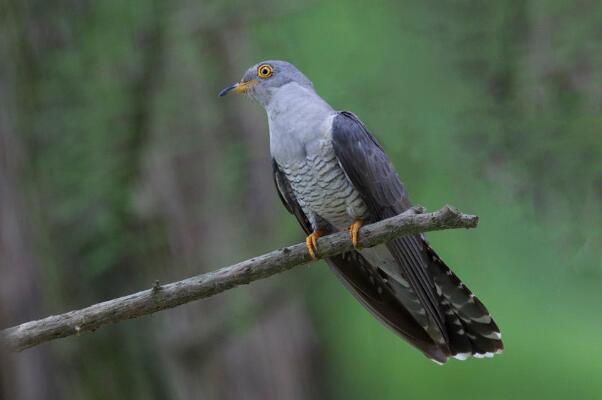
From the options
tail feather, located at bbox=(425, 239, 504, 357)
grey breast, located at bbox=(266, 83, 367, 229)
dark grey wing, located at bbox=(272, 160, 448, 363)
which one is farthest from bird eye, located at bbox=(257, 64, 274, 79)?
tail feather, located at bbox=(425, 239, 504, 357)

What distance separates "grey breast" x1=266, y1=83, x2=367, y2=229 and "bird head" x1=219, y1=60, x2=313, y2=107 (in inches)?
12.4

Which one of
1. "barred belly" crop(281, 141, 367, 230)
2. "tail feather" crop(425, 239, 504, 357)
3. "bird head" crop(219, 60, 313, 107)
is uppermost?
"bird head" crop(219, 60, 313, 107)

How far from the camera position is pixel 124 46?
19.3 ft

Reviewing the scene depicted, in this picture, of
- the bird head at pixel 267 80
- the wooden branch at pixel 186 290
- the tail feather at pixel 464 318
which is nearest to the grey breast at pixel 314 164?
the bird head at pixel 267 80

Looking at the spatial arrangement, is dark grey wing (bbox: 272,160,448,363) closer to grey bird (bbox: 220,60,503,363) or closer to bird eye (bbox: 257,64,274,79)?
grey bird (bbox: 220,60,503,363)

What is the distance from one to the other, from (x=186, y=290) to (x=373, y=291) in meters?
1.43

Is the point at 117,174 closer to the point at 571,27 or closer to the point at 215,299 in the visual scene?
the point at 215,299

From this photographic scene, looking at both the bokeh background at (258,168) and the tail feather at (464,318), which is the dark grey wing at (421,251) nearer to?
the tail feather at (464,318)

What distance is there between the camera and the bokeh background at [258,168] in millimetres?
5035

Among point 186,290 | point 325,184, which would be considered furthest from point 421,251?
point 186,290

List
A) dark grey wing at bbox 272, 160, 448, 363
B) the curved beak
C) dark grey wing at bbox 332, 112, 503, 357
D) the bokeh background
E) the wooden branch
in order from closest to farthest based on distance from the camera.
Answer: the wooden branch
dark grey wing at bbox 332, 112, 503, 357
dark grey wing at bbox 272, 160, 448, 363
the curved beak
the bokeh background

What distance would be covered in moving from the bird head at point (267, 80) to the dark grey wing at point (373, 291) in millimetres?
466

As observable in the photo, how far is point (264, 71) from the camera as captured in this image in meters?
4.41

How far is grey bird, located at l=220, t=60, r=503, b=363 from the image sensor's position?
3773 millimetres
